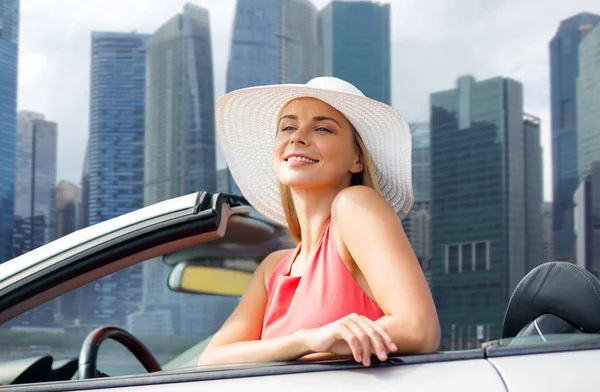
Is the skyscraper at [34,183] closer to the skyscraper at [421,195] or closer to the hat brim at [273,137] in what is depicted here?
the skyscraper at [421,195]

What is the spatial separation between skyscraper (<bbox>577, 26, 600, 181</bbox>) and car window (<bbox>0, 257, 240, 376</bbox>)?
333cm

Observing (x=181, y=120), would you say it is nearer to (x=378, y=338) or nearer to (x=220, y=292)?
(x=220, y=292)

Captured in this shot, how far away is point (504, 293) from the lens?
245 inches

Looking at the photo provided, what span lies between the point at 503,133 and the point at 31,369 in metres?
5.79

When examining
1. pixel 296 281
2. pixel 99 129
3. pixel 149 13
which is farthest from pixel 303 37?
pixel 296 281

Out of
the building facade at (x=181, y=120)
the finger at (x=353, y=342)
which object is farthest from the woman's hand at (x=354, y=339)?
the building facade at (x=181, y=120)

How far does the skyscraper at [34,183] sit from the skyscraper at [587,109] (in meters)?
4.26

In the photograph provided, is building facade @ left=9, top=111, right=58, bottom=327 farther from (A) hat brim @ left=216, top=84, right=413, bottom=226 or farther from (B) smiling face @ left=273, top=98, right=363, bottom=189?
(B) smiling face @ left=273, top=98, right=363, bottom=189

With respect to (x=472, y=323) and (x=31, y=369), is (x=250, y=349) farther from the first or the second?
(x=472, y=323)

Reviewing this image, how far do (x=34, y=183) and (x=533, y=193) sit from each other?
422 centimetres

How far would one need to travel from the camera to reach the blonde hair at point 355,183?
1.44 meters

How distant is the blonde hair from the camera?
1442 mm

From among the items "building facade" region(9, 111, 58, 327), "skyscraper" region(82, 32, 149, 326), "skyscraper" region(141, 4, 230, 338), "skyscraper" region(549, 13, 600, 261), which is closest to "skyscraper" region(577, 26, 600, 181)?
"skyscraper" region(549, 13, 600, 261)

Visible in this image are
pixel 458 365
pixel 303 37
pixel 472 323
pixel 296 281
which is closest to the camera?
pixel 458 365
